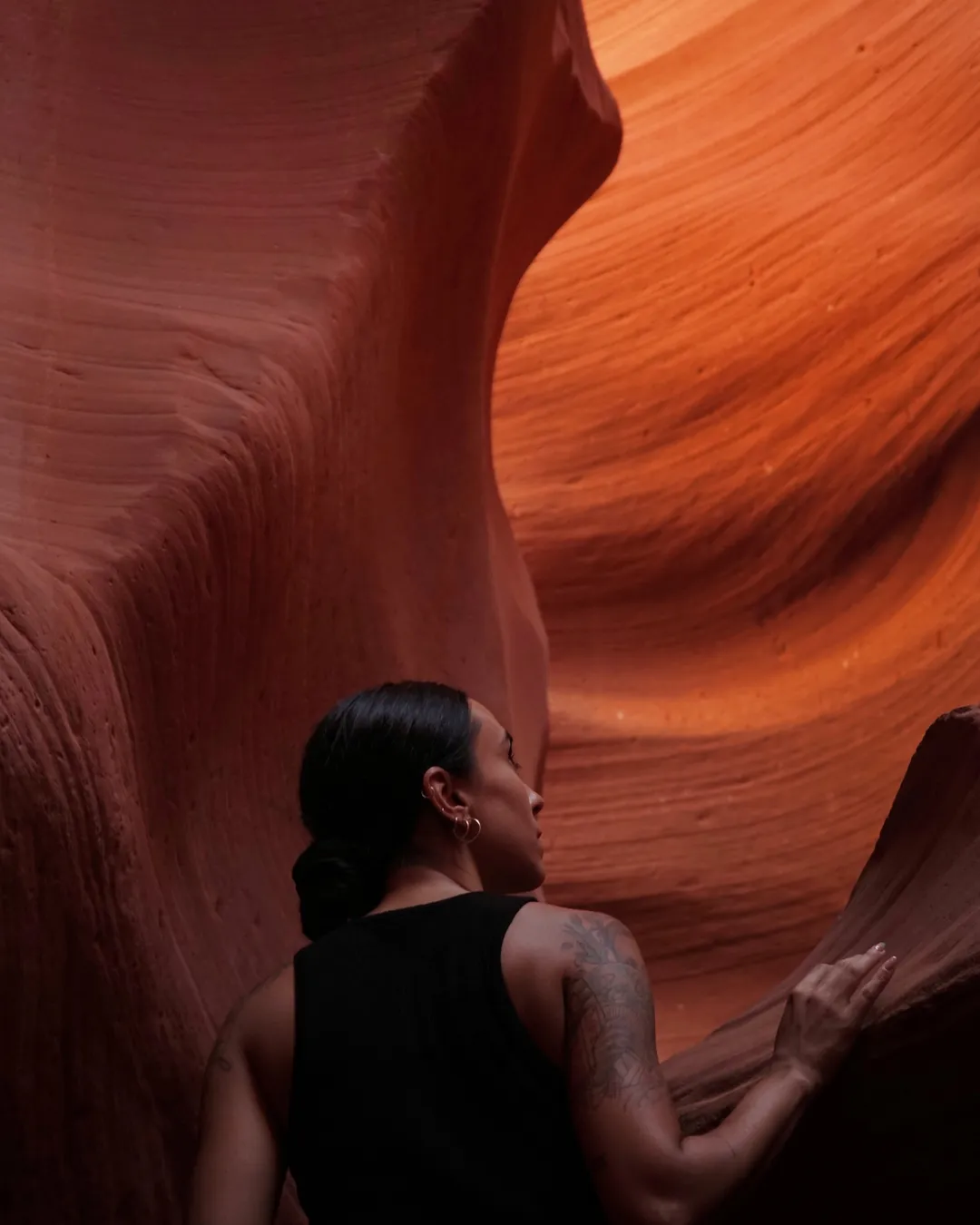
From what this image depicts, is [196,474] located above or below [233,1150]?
above

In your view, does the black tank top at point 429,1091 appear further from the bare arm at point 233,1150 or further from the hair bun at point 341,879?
the hair bun at point 341,879

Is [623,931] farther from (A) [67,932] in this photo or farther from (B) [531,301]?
(B) [531,301]

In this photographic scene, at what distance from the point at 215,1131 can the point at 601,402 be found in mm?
4572

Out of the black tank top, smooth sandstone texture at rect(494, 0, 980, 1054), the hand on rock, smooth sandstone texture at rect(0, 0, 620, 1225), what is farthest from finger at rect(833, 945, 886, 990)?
smooth sandstone texture at rect(494, 0, 980, 1054)

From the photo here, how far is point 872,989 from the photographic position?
192 centimetres

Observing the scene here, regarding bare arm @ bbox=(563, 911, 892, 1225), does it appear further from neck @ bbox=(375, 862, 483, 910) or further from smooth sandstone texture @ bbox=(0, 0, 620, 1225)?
smooth sandstone texture @ bbox=(0, 0, 620, 1225)

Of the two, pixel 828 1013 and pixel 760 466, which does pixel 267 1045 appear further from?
pixel 760 466

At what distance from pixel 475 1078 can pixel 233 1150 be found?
11.5 inches

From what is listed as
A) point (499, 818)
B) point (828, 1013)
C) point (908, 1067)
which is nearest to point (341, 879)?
point (499, 818)

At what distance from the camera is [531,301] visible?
6.46 meters

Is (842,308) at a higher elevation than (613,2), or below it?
below

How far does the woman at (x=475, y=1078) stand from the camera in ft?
5.66

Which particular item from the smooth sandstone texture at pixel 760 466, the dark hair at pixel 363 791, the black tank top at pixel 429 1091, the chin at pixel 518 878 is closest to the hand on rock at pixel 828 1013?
the black tank top at pixel 429 1091

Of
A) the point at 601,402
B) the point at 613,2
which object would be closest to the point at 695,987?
the point at 601,402
